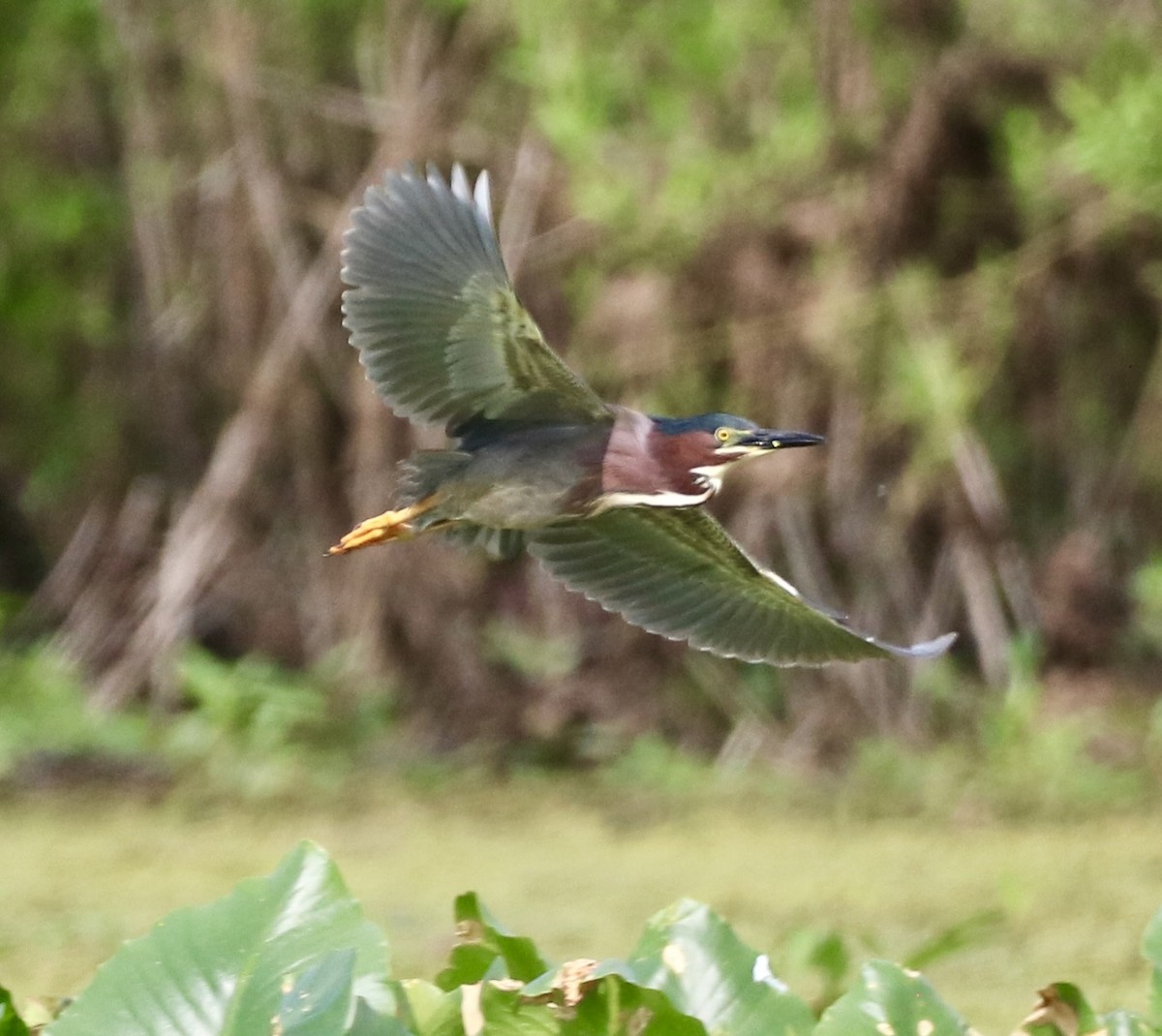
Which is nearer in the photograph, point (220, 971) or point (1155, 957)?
point (220, 971)

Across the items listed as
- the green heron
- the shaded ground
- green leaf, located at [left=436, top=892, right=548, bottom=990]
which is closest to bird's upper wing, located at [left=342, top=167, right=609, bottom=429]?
the green heron

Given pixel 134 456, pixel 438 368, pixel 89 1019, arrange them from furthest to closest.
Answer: pixel 134 456 → pixel 438 368 → pixel 89 1019

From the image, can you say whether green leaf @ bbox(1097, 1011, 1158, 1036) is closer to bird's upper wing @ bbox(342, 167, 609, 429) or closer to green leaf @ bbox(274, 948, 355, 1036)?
green leaf @ bbox(274, 948, 355, 1036)

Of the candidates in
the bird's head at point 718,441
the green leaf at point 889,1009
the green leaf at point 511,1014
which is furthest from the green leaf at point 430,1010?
the bird's head at point 718,441

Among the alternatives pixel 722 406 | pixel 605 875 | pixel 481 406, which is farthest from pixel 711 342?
pixel 481 406

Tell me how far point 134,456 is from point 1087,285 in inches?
88.3

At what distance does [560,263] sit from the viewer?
469cm

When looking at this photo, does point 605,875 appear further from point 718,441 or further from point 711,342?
point 718,441

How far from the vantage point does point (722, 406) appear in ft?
14.7

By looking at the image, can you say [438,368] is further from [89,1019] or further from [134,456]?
[134,456]

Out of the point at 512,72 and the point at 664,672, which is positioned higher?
the point at 512,72

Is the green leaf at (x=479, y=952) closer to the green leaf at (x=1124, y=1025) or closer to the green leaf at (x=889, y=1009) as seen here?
the green leaf at (x=889, y=1009)

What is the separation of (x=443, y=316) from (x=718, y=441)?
0.28 meters

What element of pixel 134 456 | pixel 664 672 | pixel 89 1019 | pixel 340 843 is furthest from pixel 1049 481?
pixel 89 1019
